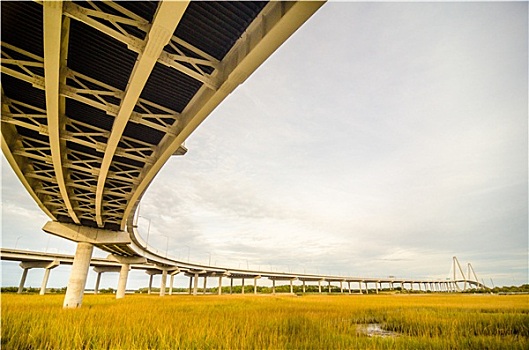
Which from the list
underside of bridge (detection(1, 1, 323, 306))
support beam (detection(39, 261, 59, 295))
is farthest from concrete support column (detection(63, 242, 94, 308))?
support beam (detection(39, 261, 59, 295))

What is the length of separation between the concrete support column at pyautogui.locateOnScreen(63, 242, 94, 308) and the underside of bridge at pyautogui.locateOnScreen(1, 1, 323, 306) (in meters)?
13.6

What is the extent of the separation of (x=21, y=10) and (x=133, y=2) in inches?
101

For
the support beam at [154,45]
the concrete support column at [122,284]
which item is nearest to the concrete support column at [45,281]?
the concrete support column at [122,284]

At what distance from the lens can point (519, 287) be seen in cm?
9300

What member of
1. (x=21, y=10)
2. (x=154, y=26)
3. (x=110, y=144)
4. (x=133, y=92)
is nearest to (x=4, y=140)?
(x=110, y=144)

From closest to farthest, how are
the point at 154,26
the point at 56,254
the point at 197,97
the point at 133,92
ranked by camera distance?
the point at 154,26, the point at 133,92, the point at 197,97, the point at 56,254

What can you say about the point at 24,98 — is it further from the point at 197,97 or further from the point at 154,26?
the point at 154,26

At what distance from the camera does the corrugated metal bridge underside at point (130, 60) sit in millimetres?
5484

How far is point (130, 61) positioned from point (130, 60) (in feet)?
0.13

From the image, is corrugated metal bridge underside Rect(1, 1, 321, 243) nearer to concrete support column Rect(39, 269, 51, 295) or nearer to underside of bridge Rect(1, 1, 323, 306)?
underside of bridge Rect(1, 1, 323, 306)

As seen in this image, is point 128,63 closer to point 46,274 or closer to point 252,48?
point 252,48

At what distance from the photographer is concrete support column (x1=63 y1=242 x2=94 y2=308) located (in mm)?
21422

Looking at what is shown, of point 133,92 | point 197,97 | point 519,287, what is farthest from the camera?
point 519,287

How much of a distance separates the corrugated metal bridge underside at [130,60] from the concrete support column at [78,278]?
583 inches
